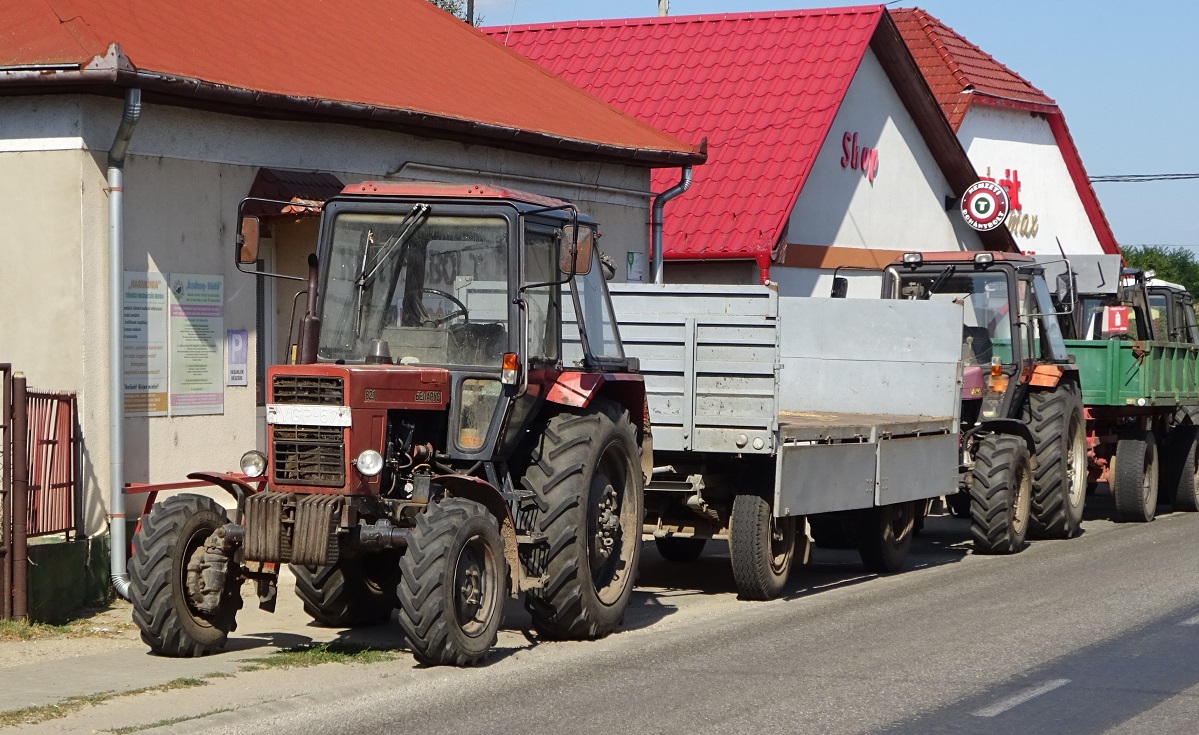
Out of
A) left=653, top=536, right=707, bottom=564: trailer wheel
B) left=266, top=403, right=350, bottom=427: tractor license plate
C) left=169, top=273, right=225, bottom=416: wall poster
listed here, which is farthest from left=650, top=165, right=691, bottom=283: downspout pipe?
left=266, top=403, right=350, bottom=427: tractor license plate

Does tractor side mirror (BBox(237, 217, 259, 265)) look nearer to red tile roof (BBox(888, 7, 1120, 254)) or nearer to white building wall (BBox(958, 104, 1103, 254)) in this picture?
red tile roof (BBox(888, 7, 1120, 254))

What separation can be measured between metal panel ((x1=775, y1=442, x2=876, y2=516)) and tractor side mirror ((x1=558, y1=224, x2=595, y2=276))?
2.52 meters

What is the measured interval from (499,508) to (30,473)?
3391 mm

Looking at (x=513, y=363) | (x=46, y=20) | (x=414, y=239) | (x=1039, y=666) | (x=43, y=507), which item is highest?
(x=46, y=20)

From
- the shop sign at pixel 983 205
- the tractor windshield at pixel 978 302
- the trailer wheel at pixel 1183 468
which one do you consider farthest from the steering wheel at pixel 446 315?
the shop sign at pixel 983 205

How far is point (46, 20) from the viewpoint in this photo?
36.8 ft

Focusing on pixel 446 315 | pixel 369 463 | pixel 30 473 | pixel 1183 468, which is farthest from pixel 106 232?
pixel 1183 468

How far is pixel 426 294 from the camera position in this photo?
9102 mm

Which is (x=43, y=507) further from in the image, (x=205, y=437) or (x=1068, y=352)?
(x=1068, y=352)

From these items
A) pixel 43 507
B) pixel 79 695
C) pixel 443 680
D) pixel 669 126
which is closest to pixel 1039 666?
pixel 443 680

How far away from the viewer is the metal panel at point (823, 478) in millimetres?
10914

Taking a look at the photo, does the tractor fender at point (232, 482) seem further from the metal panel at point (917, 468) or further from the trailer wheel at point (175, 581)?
the metal panel at point (917, 468)

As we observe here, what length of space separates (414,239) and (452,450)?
1.27 meters

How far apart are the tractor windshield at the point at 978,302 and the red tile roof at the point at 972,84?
14910 mm
